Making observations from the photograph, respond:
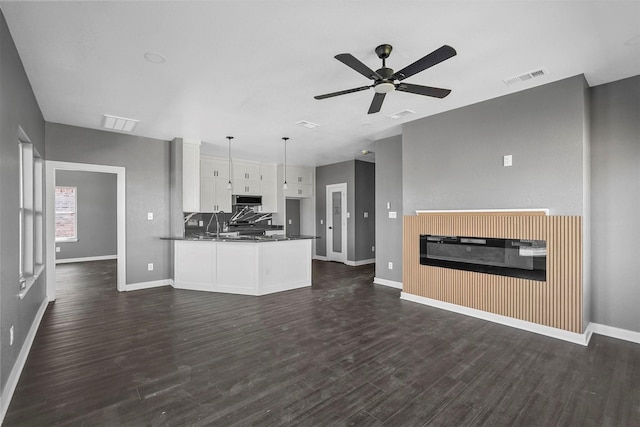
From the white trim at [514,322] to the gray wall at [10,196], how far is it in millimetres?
4440

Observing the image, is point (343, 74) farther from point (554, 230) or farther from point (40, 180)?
point (40, 180)

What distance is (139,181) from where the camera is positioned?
18.1 feet

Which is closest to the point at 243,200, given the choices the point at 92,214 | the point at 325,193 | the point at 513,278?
the point at 325,193

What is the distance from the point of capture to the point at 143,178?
5570mm

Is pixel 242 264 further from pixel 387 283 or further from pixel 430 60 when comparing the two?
pixel 430 60

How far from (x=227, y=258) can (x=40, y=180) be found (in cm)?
282

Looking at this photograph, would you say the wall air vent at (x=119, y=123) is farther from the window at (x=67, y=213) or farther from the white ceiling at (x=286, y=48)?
the window at (x=67, y=213)

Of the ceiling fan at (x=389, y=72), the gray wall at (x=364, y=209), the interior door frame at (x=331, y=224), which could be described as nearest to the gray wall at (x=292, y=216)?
the interior door frame at (x=331, y=224)

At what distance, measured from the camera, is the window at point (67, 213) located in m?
8.48

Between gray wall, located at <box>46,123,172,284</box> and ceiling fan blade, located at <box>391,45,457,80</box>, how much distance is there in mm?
4872

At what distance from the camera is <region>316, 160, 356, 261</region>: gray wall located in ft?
25.8

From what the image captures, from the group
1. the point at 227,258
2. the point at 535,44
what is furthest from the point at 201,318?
the point at 535,44

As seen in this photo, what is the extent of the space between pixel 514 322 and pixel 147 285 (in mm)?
5792

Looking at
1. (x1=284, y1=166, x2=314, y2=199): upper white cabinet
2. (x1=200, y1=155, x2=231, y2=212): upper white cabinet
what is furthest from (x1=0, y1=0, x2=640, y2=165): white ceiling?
(x1=284, y1=166, x2=314, y2=199): upper white cabinet
